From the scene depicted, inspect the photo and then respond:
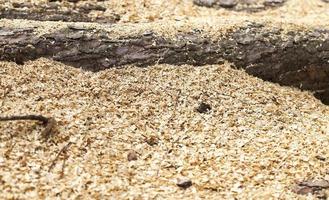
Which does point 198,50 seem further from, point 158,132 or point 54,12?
point 54,12

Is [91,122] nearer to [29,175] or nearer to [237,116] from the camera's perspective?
[29,175]

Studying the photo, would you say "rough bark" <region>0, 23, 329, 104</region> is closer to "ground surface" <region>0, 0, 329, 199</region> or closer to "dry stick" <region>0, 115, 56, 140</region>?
"ground surface" <region>0, 0, 329, 199</region>

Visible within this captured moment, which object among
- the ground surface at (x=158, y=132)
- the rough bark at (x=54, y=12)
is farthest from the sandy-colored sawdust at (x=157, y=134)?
the rough bark at (x=54, y=12)

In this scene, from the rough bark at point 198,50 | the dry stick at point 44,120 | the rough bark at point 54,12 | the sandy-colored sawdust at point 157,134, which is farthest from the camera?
the rough bark at point 54,12

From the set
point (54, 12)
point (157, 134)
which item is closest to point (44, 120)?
point (157, 134)

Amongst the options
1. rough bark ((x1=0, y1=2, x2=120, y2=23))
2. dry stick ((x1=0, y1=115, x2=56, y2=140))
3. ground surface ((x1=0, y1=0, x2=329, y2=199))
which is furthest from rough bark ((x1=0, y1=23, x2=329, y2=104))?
dry stick ((x1=0, y1=115, x2=56, y2=140))

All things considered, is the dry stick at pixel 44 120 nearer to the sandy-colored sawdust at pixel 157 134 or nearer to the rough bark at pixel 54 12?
the sandy-colored sawdust at pixel 157 134
